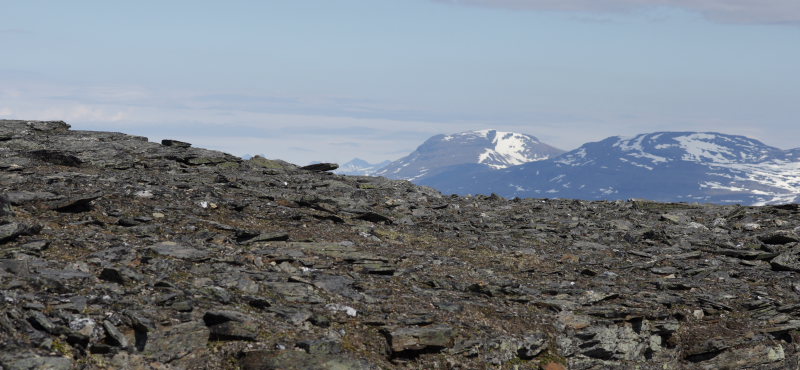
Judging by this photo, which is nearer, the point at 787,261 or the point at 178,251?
the point at 178,251

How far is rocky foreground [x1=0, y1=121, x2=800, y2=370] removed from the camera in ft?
51.6

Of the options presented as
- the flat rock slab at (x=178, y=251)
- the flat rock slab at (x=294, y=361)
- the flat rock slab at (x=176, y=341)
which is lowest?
the flat rock slab at (x=294, y=361)

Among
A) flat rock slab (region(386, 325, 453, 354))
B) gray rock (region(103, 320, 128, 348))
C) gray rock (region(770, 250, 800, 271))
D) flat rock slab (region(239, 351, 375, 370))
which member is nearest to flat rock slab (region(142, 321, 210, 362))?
gray rock (region(103, 320, 128, 348))

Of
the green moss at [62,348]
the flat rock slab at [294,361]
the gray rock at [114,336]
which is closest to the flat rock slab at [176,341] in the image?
the gray rock at [114,336]

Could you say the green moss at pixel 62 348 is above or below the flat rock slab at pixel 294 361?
above

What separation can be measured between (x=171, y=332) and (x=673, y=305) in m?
15.1

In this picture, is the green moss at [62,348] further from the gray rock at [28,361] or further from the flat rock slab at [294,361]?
the flat rock slab at [294,361]

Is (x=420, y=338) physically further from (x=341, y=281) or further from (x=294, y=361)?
(x=341, y=281)

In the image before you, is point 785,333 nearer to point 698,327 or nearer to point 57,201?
point 698,327

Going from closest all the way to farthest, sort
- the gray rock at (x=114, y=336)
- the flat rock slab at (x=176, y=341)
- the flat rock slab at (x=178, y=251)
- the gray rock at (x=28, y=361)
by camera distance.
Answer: the gray rock at (x=28, y=361) < the gray rock at (x=114, y=336) < the flat rock slab at (x=176, y=341) < the flat rock slab at (x=178, y=251)

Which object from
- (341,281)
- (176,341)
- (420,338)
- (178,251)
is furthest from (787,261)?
(176,341)

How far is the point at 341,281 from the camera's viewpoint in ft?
67.4

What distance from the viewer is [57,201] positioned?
79.4 feet

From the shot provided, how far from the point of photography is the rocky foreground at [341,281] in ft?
51.6
